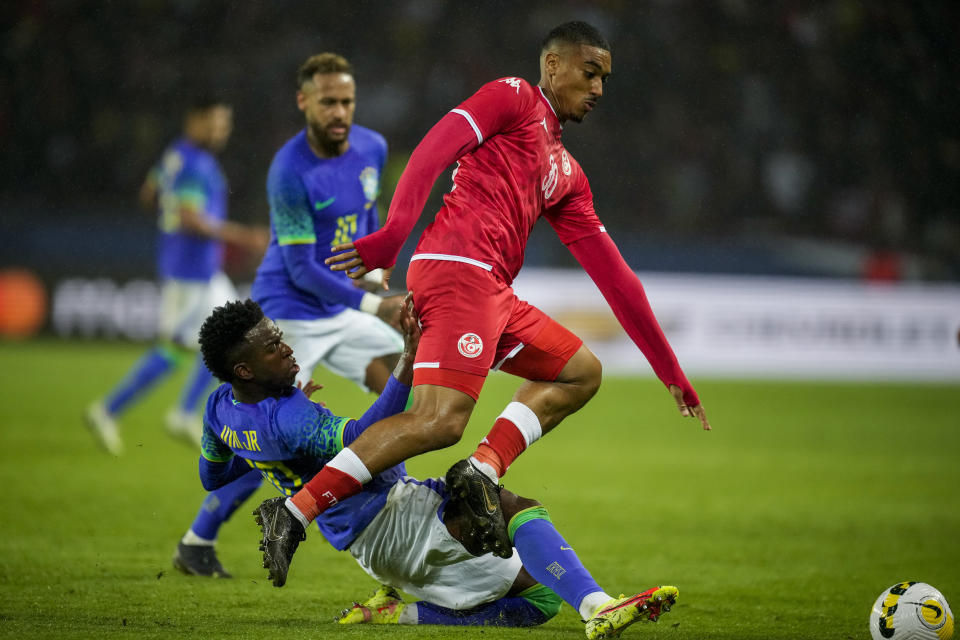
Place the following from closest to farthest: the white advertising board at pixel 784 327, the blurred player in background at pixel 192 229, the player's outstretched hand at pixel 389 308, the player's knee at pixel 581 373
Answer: the player's knee at pixel 581 373, the player's outstretched hand at pixel 389 308, the blurred player in background at pixel 192 229, the white advertising board at pixel 784 327

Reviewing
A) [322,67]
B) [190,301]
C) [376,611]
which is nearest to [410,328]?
[376,611]

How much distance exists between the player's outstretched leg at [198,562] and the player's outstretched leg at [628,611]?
2.01m

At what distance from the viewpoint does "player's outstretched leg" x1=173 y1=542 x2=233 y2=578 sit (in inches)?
186

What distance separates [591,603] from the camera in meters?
3.43

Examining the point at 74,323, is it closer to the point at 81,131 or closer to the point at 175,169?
the point at 81,131

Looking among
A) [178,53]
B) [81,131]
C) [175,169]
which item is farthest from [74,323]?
[175,169]

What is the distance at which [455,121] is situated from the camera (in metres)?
3.68

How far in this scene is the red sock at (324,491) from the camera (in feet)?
11.6

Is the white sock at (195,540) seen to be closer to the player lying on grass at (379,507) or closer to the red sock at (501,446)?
the player lying on grass at (379,507)

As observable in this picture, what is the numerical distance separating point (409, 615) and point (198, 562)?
1230mm

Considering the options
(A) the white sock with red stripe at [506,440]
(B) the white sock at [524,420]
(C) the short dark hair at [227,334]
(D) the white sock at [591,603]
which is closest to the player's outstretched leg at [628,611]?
(D) the white sock at [591,603]

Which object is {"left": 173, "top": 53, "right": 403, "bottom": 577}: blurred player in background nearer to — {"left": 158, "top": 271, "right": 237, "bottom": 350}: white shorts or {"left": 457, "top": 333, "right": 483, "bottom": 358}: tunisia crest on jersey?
{"left": 457, "top": 333, "right": 483, "bottom": 358}: tunisia crest on jersey

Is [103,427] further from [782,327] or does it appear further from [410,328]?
[782,327]

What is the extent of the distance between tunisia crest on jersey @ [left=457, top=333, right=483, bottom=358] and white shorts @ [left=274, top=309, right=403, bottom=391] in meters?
1.56
